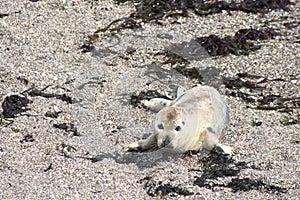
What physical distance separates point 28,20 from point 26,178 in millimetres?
3459

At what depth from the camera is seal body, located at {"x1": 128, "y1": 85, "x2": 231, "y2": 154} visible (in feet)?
16.9

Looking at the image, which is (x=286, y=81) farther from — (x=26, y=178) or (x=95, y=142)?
(x=26, y=178)

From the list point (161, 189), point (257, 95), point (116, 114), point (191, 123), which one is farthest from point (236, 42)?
point (161, 189)

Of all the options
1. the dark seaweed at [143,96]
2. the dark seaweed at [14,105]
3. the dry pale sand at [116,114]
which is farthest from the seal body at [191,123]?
the dark seaweed at [14,105]

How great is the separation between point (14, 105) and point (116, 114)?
96 cm

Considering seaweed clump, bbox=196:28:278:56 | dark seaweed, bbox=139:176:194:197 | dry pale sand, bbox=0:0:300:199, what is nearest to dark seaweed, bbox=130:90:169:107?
dry pale sand, bbox=0:0:300:199

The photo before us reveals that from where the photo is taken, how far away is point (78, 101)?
6.18 meters

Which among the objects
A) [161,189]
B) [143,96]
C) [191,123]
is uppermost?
[191,123]

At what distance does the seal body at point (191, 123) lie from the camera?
5.15 metres

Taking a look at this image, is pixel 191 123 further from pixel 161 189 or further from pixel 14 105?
pixel 14 105

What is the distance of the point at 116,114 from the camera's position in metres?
6.03

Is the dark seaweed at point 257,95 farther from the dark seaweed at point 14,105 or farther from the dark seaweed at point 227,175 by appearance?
the dark seaweed at point 14,105

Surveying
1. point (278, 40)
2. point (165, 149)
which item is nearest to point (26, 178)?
point (165, 149)

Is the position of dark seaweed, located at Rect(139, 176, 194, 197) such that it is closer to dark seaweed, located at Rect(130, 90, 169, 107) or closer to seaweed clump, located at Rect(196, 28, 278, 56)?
dark seaweed, located at Rect(130, 90, 169, 107)
